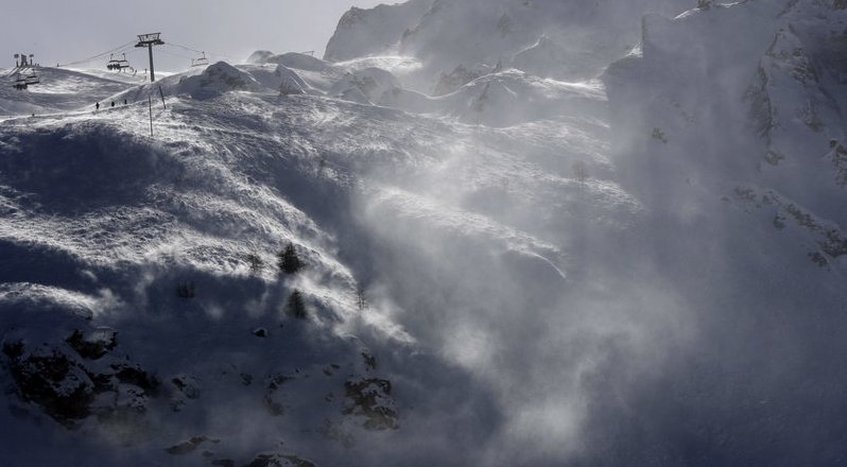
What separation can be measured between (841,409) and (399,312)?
76.6 ft

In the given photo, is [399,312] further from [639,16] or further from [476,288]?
[639,16]

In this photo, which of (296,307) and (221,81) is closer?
(296,307)

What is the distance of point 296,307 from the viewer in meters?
35.6

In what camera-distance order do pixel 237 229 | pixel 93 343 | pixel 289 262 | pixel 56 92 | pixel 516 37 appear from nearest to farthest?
pixel 93 343
pixel 289 262
pixel 237 229
pixel 56 92
pixel 516 37

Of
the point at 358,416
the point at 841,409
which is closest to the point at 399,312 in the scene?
the point at 358,416

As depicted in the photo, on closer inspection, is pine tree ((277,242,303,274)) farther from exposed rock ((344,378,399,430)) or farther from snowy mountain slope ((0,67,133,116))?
snowy mountain slope ((0,67,133,116))

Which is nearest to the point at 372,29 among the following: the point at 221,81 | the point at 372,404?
the point at 221,81

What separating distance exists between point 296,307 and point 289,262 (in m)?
3.34

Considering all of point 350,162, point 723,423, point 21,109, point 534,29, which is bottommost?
point 723,423

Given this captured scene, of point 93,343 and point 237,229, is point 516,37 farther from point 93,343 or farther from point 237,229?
point 93,343

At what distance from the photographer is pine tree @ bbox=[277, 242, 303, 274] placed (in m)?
38.0

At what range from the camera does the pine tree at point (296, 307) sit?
116ft

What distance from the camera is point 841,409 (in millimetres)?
38094

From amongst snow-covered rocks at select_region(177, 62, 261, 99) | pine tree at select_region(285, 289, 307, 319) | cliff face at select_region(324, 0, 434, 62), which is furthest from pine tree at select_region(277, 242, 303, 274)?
cliff face at select_region(324, 0, 434, 62)
